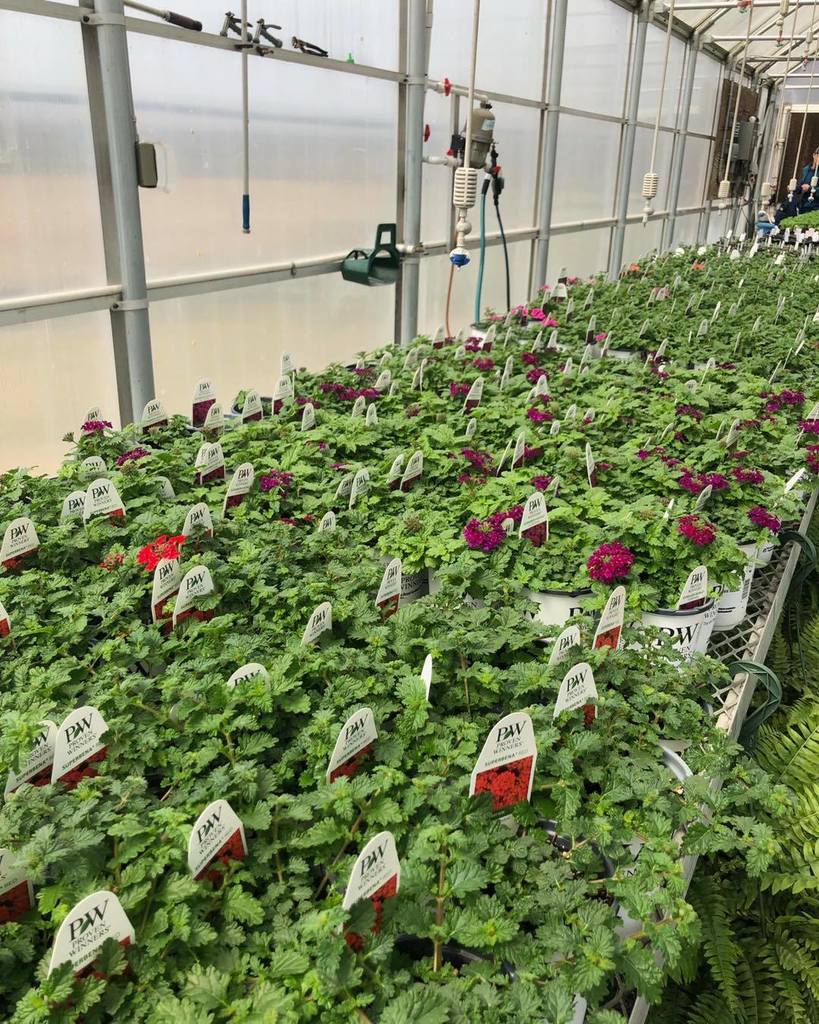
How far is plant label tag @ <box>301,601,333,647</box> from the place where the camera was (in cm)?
148

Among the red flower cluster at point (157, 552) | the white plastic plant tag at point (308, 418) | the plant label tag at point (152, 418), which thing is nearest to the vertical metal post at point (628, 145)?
the white plastic plant tag at point (308, 418)

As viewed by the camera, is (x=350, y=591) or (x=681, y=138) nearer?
(x=350, y=591)

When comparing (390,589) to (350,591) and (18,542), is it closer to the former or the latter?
(350,591)

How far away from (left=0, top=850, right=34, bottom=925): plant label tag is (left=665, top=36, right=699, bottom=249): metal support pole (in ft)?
34.3

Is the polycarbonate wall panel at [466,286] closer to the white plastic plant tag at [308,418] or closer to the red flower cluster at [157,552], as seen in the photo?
the white plastic plant tag at [308,418]

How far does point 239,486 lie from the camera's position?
2.12 metres

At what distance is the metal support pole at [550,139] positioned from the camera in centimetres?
598

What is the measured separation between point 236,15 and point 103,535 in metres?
2.47

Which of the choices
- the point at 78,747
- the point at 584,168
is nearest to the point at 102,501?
the point at 78,747

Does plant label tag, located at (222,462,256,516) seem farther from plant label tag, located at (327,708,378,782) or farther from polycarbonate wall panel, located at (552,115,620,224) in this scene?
polycarbonate wall panel, located at (552,115,620,224)

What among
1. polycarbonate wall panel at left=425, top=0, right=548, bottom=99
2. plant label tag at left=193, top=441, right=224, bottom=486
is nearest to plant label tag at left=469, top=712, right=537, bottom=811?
plant label tag at left=193, top=441, right=224, bottom=486

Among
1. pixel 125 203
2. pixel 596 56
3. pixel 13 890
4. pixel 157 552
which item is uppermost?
pixel 596 56

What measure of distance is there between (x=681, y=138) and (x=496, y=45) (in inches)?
214

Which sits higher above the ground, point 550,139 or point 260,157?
point 550,139
